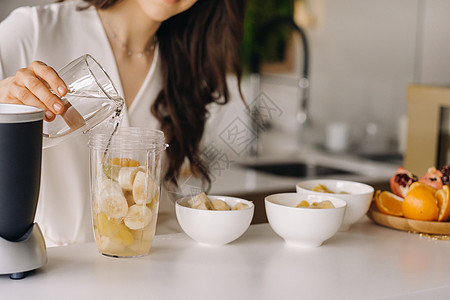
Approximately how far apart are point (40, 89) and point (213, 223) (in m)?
0.39

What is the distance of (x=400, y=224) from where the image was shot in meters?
1.34

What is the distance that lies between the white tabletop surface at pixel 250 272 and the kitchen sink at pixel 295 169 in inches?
Result: 89.4

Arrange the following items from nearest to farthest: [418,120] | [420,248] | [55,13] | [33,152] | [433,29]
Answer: [33,152], [420,248], [55,13], [418,120], [433,29]

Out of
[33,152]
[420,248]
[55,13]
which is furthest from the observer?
[55,13]

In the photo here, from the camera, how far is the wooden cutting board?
1.31 m

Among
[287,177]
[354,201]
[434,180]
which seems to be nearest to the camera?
[354,201]

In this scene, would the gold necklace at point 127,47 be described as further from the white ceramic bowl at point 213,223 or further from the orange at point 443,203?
the orange at point 443,203

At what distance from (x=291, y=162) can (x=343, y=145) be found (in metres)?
0.34

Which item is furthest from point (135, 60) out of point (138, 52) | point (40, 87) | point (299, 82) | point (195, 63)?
point (299, 82)

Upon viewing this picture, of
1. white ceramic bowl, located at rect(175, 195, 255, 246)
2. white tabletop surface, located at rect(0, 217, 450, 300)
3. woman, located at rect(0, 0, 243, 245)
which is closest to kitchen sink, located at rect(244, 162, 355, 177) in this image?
woman, located at rect(0, 0, 243, 245)

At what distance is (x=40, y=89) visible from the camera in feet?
3.49

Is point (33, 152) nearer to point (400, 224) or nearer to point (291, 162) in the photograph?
point (400, 224)

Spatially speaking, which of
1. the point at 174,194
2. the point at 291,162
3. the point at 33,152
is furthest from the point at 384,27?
the point at 33,152

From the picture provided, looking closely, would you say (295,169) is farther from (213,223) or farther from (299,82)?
(213,223)
